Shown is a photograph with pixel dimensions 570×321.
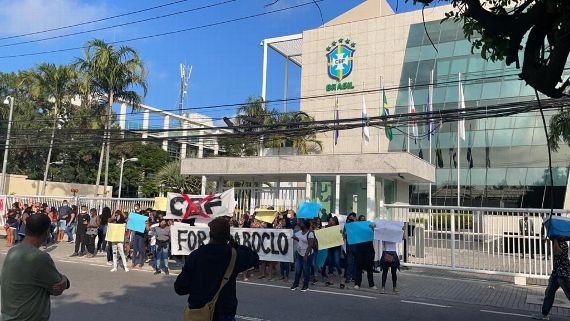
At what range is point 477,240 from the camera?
608 inches

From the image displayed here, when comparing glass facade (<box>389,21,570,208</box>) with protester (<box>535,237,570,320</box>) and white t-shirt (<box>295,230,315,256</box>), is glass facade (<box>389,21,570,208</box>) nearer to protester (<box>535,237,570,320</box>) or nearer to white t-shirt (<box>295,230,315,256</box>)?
white t-shirt (<box>295,230,315,256</box>)

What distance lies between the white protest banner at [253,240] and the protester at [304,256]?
2.33 ft

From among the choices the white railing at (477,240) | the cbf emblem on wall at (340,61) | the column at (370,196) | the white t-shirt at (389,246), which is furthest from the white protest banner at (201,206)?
the cbf emblem on wall at (340,61)

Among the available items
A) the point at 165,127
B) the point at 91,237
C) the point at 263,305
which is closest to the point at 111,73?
the point at 165,127

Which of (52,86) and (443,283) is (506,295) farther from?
(52,86)

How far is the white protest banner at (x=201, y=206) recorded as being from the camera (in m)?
15.0

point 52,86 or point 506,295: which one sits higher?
point 52,86

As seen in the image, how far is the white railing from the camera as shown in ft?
48.0

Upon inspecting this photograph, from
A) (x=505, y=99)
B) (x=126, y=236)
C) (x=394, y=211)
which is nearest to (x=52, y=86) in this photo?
(x=126, y=236)

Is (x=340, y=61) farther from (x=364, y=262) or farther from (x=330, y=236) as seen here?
(x=364, y=262)

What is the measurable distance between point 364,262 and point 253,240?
10.6 feet

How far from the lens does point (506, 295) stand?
1255 cm

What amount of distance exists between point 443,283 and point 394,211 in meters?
3.22

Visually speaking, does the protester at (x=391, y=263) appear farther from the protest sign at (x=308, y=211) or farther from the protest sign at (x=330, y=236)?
the protest sign at (x=308, y=211)
